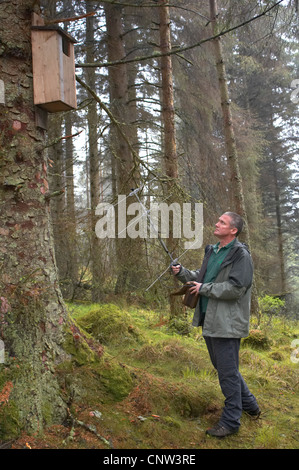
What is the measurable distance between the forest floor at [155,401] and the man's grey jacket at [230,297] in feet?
2.92

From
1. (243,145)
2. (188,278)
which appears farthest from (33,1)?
(243,145)

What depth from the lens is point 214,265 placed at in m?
3.54

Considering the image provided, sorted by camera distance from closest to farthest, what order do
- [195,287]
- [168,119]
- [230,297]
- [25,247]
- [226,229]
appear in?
[25,247] → [230,297] → [195,287] → [226,229] → [168,119]

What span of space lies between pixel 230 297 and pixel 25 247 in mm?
1865

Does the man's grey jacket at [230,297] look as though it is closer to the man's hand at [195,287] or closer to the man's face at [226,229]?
the man's hand at [195,287]

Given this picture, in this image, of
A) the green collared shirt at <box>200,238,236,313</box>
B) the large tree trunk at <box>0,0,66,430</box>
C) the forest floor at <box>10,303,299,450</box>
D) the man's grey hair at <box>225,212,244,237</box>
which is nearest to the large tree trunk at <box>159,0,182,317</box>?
the forest floor at <box>10,303,299,450</box>

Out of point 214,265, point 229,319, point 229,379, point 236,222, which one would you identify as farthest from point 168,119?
point 229,379

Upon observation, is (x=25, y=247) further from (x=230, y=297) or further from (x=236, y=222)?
(x=236, y=222)

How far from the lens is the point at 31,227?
121 inches

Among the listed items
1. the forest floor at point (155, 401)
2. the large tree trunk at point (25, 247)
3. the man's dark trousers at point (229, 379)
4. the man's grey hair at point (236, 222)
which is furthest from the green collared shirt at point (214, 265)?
the large tree trunk at point (25, 247)

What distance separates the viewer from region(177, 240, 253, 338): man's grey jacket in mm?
3193

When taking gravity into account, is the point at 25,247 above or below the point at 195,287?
above

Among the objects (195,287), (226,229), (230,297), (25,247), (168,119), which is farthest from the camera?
(168,119)
